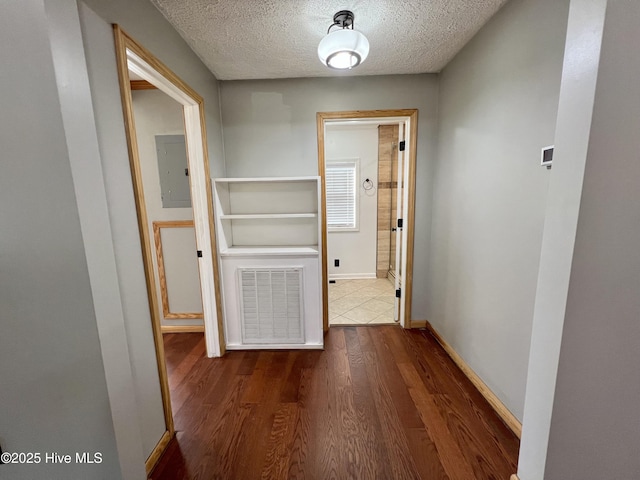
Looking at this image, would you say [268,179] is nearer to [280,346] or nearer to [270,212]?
[270,212]

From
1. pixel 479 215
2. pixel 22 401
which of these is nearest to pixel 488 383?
pixel 479 215

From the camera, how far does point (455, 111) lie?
2035mm

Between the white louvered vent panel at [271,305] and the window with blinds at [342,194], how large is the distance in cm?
212

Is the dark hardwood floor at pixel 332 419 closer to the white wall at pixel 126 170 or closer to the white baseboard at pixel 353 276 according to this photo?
the white wall at pixel 126 170

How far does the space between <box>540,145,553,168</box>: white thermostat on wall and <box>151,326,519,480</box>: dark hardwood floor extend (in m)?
1.52

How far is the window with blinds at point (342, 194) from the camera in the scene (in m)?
4.03

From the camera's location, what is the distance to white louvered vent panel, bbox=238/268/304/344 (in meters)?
2.21

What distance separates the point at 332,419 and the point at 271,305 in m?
1.03

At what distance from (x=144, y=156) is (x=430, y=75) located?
283 centimetres

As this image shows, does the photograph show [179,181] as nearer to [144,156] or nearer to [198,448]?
[144,156]

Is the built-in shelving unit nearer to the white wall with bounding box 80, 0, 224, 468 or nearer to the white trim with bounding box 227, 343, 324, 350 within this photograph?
the white trim with bounding box 227, 343, 324, 350

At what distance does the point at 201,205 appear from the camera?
2.05m

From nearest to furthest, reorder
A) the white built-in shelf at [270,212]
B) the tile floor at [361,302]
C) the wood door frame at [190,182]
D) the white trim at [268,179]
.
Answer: the wood door frame at [190,182] < the white trim at [268,179] < the white built-in shelf at [270,212] < the tile floor at [361,302]

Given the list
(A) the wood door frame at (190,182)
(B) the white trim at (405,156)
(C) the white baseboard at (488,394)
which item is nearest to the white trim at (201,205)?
(A) the wood door frame at (190,182)
